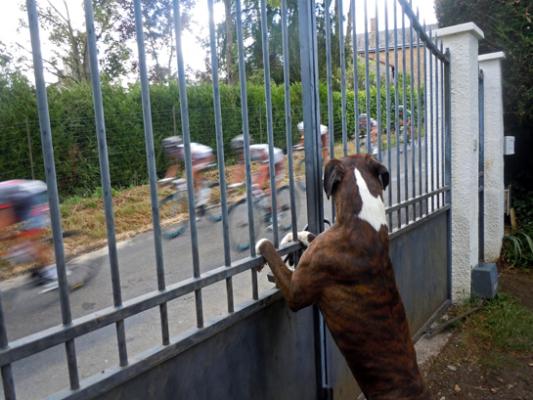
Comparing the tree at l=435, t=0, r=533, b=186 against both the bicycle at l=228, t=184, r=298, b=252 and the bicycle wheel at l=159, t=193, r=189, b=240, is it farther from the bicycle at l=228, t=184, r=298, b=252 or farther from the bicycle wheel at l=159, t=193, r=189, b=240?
the bicycle wheel at l=159, t=193, r=189, b=240

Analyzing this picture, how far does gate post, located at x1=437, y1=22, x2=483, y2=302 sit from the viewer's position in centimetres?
529

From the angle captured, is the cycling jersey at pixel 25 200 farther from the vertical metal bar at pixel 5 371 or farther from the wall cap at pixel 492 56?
the wall cap at pixel 492 56

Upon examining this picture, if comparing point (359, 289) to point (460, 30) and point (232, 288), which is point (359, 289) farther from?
point (460, 30)

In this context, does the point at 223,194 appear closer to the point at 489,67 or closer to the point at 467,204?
the point at 467,204

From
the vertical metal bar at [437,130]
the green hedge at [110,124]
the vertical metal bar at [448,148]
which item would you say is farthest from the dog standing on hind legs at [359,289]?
the green hedge at [110,124]

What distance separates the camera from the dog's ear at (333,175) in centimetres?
261

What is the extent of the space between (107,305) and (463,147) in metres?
4.16

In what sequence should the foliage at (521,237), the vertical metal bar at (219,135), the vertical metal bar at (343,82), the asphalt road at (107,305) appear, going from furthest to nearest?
1. the foliage at (521,237)
2. the asphalt road at (107,305)
3. the vertical metal bar at (343,82)
4. the vertical metal bar at (219,135)

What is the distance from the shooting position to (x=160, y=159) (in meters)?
9.33

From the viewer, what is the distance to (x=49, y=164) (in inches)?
61.5

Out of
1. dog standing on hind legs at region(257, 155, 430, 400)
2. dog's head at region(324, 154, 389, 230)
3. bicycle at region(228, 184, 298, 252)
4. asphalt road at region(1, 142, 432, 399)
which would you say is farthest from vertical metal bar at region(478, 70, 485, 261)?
dog standing on hind legs at region(257, 155, 430, 400)

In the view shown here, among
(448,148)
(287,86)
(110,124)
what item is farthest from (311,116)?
(110,124)

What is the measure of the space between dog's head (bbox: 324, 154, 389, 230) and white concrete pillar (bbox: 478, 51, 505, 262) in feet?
15.5

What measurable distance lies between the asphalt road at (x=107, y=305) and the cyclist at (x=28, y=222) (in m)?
0.46
